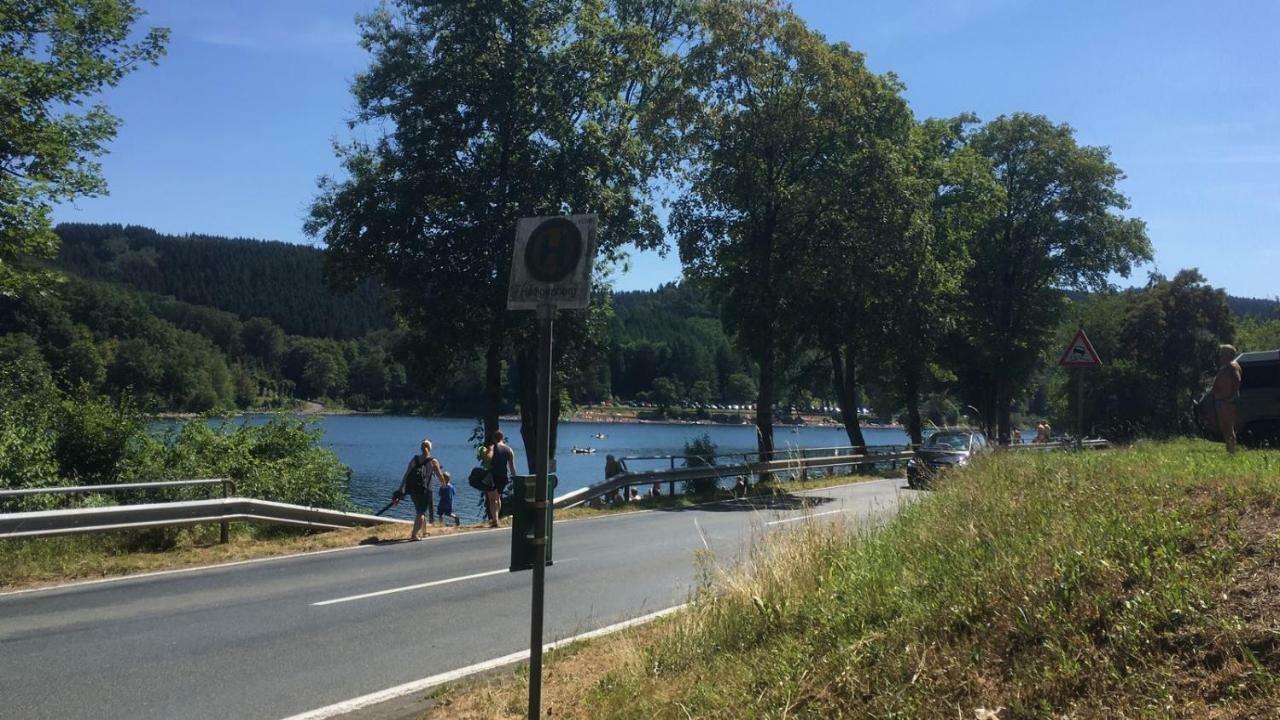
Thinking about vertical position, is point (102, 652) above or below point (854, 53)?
below

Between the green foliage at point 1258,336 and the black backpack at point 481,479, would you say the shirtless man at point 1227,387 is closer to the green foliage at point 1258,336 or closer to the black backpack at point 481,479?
the black backpack at point 481,479

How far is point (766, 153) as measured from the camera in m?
Answer: 27.6

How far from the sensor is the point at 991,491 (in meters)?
7.44

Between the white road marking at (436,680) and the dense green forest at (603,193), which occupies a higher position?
the dense green forest at (603,193)

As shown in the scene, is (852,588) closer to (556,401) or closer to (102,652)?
(102,652)

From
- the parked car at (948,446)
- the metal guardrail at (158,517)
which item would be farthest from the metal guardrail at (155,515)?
the parked car at (948,446)

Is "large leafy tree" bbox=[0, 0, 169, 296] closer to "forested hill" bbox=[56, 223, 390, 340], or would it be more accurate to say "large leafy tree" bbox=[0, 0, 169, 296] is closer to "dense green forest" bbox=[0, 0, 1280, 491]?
"dense green forest" bbox=[0, 0, 1280, 491]

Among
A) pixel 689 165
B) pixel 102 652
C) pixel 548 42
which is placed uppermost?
pixel 548 42

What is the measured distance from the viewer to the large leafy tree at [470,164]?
2219 centimetres

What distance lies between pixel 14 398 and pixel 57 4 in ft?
26.7

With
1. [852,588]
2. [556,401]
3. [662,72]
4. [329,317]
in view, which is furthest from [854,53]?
[329,317]

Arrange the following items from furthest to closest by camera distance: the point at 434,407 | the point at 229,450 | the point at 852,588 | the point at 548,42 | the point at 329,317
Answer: the point at 329,317, the point at 434,407, the point at 548,42, the point at 229,450, the point at 852,588

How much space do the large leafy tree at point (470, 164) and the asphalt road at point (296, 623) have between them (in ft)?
32.7

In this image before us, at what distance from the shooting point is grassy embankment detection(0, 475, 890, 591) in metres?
11.1
